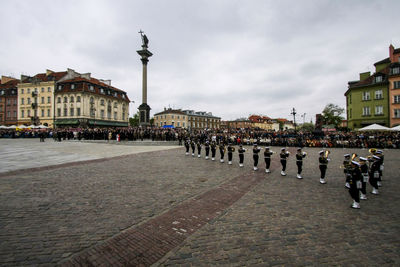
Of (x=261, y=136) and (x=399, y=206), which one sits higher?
(x=261, y=136)

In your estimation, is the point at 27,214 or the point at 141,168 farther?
the point at 141,168

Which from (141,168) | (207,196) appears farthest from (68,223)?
(141,168)

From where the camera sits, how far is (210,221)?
509cm

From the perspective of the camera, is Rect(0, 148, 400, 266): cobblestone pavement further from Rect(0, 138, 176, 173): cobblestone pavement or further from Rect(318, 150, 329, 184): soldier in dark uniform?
Rect(0, 138, 176, 173): cobblestone pavement

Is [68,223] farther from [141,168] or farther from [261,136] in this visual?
[261,136]

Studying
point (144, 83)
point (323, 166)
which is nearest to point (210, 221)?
point (323, 166)

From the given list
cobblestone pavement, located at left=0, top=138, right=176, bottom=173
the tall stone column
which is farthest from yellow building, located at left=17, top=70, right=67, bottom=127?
cobblestone pavement, located at left=0, top=138, right=176, bottom=173

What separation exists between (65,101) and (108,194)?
5620 centimetres

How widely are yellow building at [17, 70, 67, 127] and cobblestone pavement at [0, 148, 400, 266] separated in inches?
2205

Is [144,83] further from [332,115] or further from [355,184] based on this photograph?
[332,115]

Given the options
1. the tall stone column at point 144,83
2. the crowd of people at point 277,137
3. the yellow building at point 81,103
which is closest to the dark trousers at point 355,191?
the crowd of people at point 277,137

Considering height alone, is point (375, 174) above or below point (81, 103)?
below

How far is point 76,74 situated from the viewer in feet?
188

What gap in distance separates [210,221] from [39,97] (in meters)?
66.5
